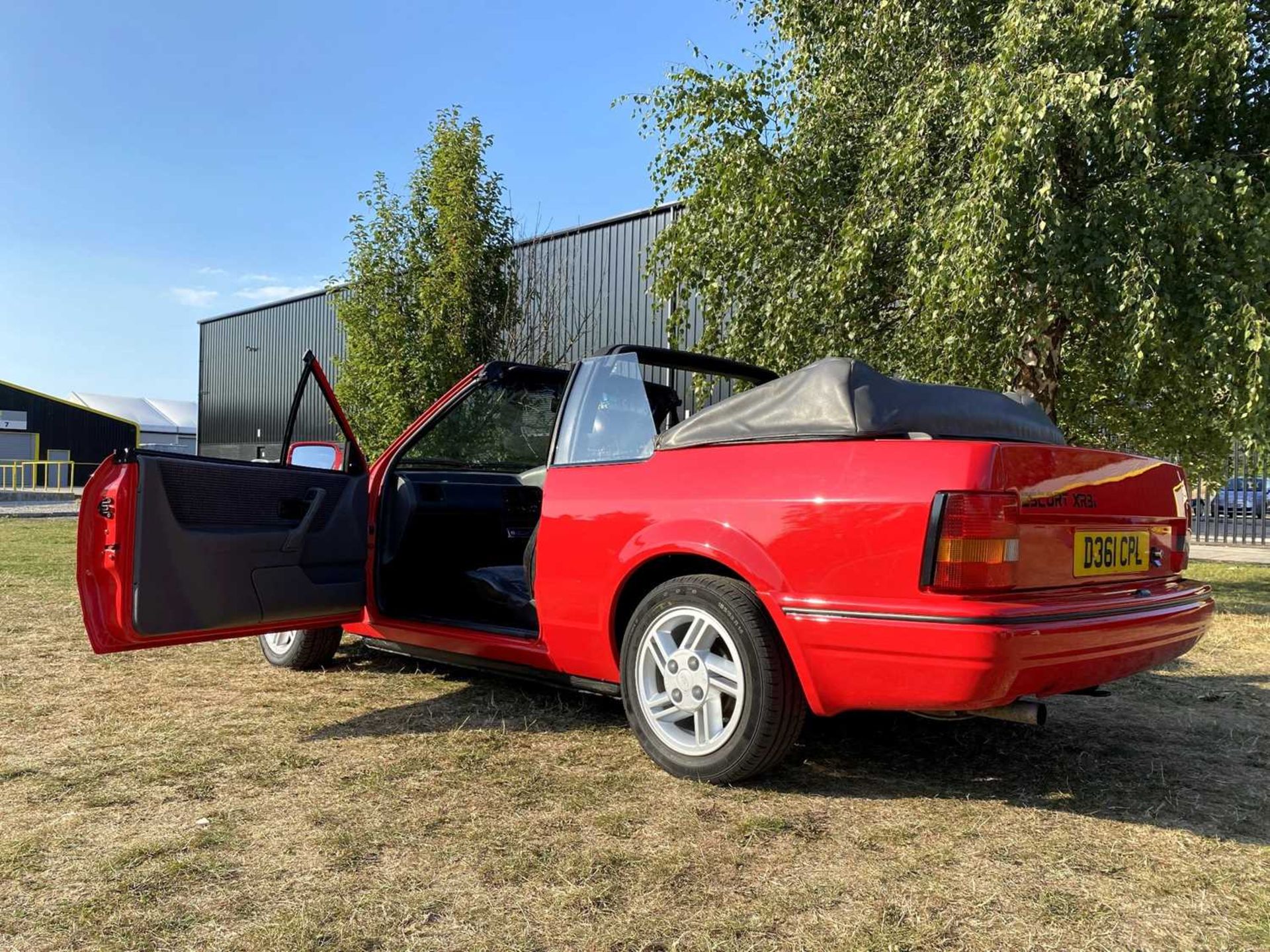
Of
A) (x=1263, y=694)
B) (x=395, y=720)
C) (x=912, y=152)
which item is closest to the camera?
(x=395, y=720)

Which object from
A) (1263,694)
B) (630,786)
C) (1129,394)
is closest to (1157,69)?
(1129,394)

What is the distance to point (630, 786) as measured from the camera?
3.13m

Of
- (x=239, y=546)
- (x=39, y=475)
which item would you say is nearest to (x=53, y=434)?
(x=39, y=475)

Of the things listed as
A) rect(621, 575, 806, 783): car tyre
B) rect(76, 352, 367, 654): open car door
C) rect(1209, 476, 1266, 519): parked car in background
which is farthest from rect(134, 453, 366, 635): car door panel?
rect(1209, 476, 1266, 519): parked car in background

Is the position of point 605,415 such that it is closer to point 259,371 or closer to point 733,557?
point 733,557

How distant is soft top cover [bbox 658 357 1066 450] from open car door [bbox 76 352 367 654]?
167cm

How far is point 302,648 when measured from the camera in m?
4.82

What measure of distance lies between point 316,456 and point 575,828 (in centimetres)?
260

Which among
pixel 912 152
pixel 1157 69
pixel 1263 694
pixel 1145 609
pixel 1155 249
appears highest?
pixel 1157 69

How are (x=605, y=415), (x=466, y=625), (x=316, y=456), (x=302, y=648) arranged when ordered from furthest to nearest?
(x=302, y=648), (x=316, y=456), (x=466, y=625), (x=605, y=415)

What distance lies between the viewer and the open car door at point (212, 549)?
350 cm

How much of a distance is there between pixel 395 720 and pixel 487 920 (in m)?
1.88

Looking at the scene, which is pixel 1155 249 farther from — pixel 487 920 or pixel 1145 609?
pixel 487 920

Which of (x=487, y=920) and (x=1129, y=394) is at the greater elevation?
(x=1129, y=394)
